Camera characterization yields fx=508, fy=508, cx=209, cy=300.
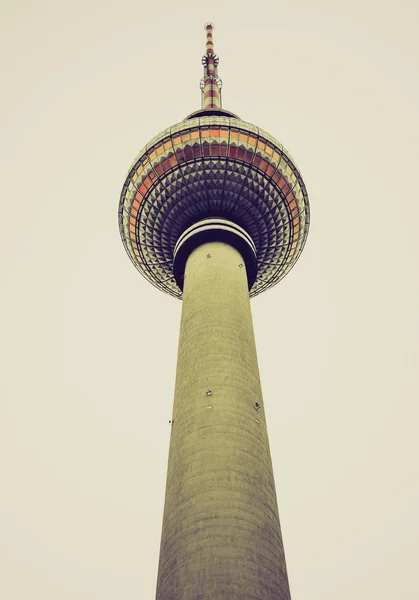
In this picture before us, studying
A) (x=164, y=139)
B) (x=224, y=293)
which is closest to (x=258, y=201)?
(x=164, y=139)

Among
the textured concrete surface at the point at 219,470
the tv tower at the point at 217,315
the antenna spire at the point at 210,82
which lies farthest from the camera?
the antenna spire at the point at 210,82

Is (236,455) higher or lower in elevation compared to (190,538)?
higher

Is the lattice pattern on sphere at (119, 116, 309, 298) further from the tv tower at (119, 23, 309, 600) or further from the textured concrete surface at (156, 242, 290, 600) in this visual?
the textured concrete surface at (156, 242, 290, 600)

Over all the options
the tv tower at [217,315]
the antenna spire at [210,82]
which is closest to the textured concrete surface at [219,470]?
the tv tower at [217,315]

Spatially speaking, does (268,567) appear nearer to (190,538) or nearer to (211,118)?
(190,538)

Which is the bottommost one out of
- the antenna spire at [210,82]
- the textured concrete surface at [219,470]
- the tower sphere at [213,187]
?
the textured concrete surface at [219,470]

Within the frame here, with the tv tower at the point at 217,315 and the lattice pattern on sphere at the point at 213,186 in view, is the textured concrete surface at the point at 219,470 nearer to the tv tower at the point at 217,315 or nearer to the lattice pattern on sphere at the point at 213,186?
the tv tower at the point at 217,315
